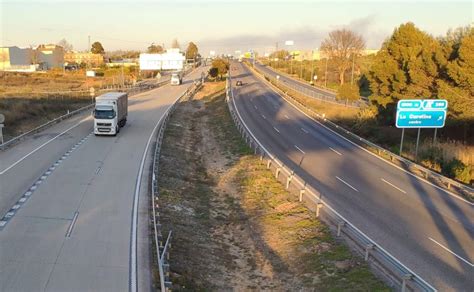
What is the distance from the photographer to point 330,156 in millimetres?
30438

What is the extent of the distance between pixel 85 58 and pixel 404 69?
14651 cm

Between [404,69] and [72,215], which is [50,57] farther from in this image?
[72,215]

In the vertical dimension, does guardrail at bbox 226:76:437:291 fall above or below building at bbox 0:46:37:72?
below

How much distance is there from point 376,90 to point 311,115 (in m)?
7.71

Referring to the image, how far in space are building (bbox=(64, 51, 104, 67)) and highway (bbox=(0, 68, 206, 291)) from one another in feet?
455

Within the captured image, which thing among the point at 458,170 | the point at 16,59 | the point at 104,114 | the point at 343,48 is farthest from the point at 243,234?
the point at 16,59

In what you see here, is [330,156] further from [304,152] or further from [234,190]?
[234,190]

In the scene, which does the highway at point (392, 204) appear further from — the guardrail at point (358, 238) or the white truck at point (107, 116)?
the white truck at point (107, 116)

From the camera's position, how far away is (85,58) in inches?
6624

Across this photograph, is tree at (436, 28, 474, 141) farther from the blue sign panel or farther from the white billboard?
the white billboard

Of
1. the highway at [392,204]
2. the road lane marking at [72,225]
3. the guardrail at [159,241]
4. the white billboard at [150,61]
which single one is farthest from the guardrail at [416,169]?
the white billboard at [150,61]

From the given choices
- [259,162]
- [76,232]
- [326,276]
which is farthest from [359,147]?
[76,232]

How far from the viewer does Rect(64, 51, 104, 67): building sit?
527 feet

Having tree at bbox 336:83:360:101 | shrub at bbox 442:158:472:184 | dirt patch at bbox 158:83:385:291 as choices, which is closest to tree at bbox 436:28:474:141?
shrub at bbox 442:158:472:184
